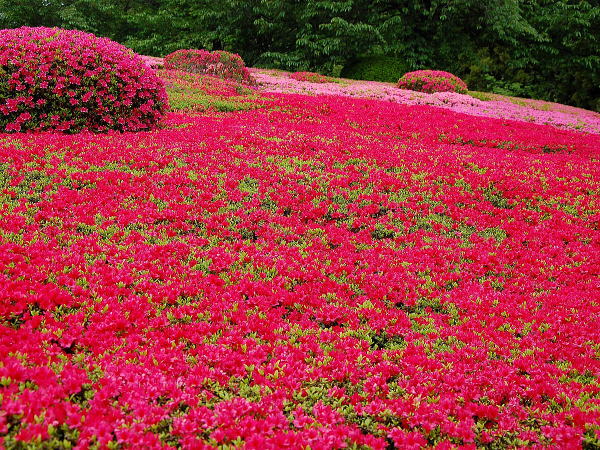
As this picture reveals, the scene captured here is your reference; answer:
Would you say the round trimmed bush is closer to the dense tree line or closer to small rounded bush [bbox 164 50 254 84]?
small rounded bush [bbox 164 50 254 84]

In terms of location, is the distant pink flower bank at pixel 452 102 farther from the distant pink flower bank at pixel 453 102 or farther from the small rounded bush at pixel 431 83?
the small rounded bush at pixel 431 83

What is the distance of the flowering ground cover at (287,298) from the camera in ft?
13.4

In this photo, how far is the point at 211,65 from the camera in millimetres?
28031

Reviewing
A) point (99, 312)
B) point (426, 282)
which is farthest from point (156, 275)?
point (426, 282)

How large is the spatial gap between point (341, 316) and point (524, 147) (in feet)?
45.3

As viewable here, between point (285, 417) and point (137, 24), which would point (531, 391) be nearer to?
point (285, 417)

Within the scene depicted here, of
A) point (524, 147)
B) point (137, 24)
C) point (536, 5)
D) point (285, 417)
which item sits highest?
point (536, 5)

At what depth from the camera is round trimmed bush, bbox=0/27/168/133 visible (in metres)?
11.7

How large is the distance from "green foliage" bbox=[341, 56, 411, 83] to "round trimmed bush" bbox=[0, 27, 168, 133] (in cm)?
2963

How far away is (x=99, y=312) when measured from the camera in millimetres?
5246

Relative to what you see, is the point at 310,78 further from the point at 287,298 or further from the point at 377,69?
the point at 287,298

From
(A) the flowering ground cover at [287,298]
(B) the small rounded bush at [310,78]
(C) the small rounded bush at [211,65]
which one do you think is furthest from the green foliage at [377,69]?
(A) the flowering ground cover at [287,298]

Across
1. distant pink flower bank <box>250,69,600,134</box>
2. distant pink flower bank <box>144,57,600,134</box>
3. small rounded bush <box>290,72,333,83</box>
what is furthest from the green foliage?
distant pink flower bank <box>144,57,600,134</box>

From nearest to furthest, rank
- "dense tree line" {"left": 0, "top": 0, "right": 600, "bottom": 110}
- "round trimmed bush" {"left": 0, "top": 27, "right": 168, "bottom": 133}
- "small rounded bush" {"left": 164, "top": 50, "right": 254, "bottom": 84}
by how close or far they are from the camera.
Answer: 1. "round trimmed bush" {"left": 0, "top": 27, "right": 168, "bottom": 133}
2. "small rounded bush" {"left": 164, "top": 50, "right": 254, "bottom": 84}
3. "dense tree line" {"left": 0, "top": 0, "right": 600, "bottom": 110}
